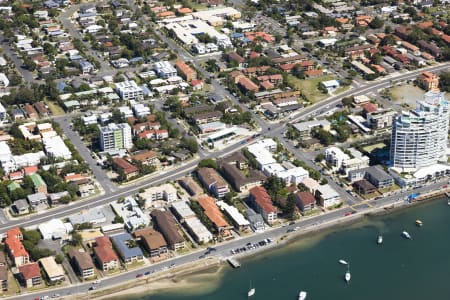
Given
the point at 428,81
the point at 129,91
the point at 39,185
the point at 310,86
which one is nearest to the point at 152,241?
the point at 39,185

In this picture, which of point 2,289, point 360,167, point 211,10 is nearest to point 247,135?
→ point 360,167

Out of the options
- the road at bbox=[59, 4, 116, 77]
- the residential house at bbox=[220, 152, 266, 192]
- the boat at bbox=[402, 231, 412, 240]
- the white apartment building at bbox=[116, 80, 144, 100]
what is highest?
the residential house at bbox=[220, 152, 266, 192]

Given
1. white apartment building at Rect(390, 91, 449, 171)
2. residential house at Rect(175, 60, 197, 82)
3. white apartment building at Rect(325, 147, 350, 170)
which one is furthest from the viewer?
residential house at Rect(175, 60, 197, 82)

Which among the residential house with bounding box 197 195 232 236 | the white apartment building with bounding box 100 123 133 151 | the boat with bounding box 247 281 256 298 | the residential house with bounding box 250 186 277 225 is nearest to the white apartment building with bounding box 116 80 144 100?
the white apartment building with bounding box 100 123 133 151

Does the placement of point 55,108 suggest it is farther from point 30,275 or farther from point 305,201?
point 305,201

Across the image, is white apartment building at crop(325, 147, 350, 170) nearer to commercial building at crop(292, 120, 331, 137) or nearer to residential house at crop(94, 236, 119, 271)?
commercial building at crop(292, 120, 331, 137)
